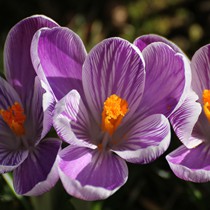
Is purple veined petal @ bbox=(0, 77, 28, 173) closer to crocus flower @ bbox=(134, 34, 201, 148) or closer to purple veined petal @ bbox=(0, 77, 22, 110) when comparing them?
purple veined petal @ bbox=(0, 77, 22, 110)

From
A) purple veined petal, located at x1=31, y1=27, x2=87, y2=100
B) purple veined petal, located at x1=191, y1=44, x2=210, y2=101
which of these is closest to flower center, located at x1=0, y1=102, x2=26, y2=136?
purple veined petal, located at x1=31, y1=27, x2=87, y2=100

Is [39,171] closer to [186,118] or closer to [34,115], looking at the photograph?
[34,115]

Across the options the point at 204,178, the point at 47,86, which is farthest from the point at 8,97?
the point at 204,178

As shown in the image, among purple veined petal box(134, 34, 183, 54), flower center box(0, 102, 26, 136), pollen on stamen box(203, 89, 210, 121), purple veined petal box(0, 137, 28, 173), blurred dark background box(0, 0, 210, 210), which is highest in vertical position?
purple veined petal box(134, 34, 183, 54)

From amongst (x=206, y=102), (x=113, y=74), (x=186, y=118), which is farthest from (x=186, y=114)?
(x=113, y=74)

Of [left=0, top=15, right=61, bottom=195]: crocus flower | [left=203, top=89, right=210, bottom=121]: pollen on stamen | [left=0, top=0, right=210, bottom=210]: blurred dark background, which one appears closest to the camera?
[left=0, top=15, right=61, bottom=195]: crocus flower

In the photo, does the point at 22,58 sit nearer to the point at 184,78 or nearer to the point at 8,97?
the point at 8,97

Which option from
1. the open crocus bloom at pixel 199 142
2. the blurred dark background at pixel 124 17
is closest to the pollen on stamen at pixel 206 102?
the open crocus bloom at pixel 199 142

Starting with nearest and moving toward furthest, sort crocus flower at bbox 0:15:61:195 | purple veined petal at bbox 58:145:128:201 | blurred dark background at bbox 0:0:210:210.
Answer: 1. purple veined petal at bbox 58:145:128:201
2. crocus flower at bbox 0:15:61:195
3. blurred dark background at bbox 0:0:210:210
